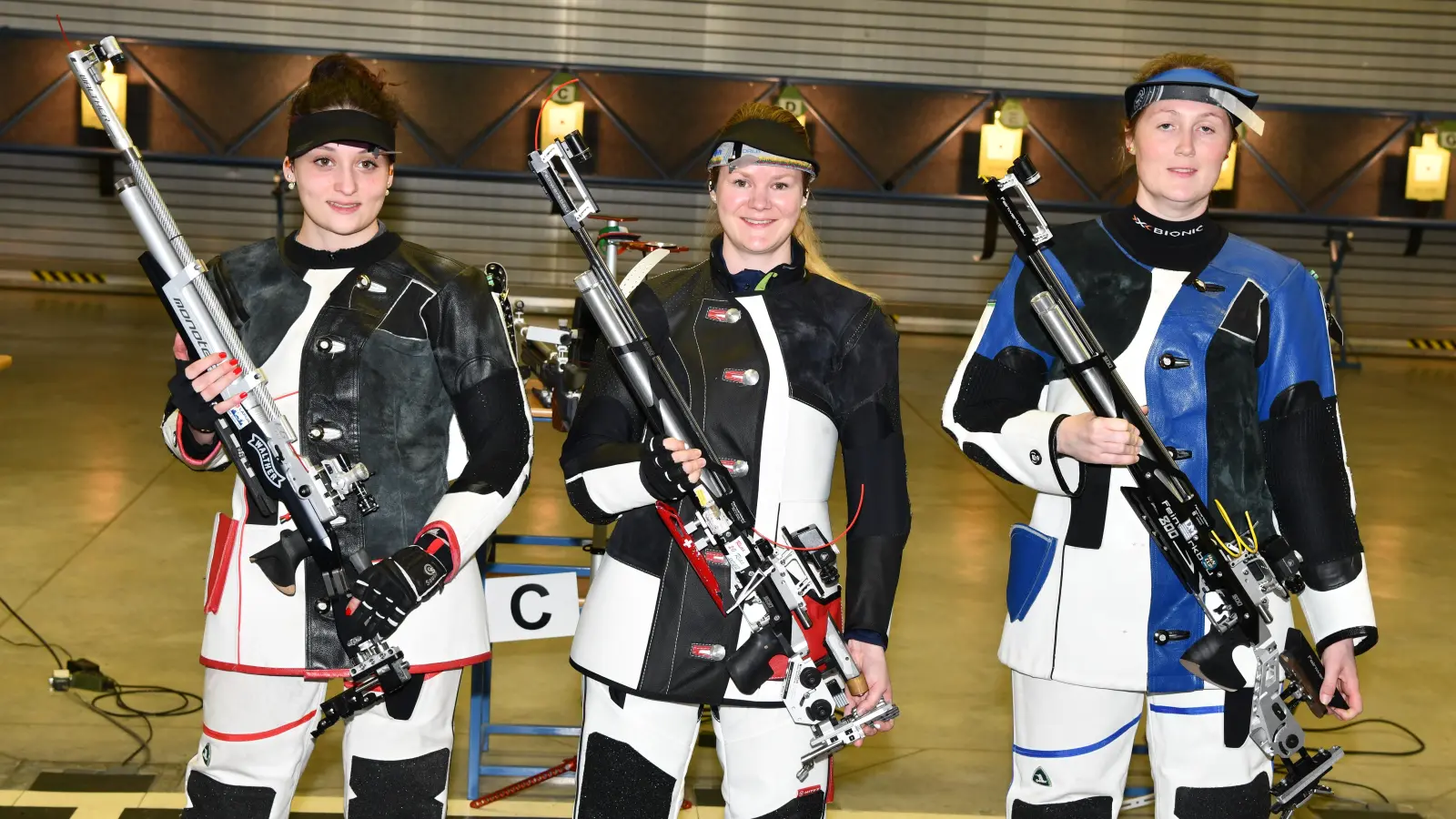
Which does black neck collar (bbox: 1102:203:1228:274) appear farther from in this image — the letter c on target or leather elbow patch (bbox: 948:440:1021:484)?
the letter c on target

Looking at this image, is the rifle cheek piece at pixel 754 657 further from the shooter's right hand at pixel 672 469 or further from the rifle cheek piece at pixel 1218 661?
the rifle cheek piece at pixel 1218 661

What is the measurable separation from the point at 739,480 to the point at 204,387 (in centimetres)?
97

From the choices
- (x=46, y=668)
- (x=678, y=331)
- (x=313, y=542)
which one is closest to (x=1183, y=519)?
(x=678, y=331)

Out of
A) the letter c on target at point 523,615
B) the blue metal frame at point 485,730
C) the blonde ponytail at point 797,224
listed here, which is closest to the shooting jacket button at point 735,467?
the blonde ponytail at point 797,224

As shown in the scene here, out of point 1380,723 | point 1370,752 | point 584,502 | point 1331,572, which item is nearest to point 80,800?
point 584,502

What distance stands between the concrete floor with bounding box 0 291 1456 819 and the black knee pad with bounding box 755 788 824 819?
1.93m

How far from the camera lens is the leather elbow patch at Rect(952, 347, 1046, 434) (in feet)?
9.10

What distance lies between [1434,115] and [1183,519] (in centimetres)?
1345

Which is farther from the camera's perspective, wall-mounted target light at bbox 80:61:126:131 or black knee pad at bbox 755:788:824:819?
wall-mounted target light at bbox 80:61:126:131

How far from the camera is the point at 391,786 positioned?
2.70m

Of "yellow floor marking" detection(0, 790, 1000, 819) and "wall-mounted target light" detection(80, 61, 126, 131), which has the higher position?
"wall-mounted target light" detection(80, 61, 126, 131)

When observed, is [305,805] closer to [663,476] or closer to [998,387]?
[663,476]

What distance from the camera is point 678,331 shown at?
2.70m

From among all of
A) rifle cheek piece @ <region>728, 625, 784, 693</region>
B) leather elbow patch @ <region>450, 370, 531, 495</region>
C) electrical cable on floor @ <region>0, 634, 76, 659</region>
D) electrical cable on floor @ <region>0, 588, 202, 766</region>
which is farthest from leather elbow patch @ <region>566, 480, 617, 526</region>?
electrical cable on floor @ <region>0, 634, 76, 659</region>
